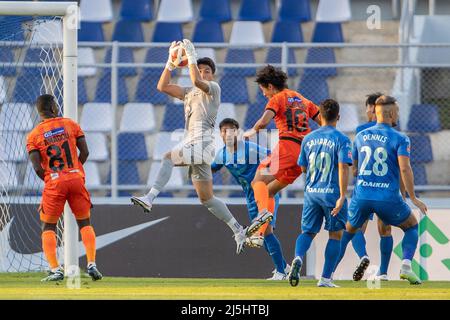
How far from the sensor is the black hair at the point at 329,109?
401 inches

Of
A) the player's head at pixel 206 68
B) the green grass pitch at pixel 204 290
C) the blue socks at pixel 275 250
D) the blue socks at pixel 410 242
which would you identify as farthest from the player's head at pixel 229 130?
the blue socks at pixel 410 242

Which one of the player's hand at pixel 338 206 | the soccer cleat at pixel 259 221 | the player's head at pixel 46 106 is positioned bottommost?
the soccer cleat at pixel 259 221

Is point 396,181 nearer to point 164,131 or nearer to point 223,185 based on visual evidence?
point 223,185

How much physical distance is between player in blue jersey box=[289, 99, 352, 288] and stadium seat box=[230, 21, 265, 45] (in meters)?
5.77

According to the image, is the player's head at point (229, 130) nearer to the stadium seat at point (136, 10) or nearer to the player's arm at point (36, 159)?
the player's arm at point (36, 159)

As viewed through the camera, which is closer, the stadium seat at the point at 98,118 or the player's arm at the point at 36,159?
the player's arm at the point at 36,159

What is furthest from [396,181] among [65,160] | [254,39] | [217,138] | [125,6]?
[125,6]

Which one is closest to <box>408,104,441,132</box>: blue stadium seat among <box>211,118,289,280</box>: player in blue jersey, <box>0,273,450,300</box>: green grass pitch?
<box>0,273,450,300</box>: green grass pitch

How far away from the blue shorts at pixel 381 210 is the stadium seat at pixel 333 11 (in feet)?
20.7

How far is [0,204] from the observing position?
12.9 m

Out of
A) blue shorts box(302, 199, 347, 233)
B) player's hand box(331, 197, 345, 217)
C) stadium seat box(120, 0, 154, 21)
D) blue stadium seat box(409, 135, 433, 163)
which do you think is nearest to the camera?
player's hand box(331, 197, 345, 217)

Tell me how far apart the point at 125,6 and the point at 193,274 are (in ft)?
16.8

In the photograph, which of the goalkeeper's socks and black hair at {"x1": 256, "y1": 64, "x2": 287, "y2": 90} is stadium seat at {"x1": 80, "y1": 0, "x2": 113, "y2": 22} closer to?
black hair at {"x1": 256, "y1": 64, "x2": 287, "y2": 90}

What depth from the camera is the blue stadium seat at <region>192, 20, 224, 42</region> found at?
16109 millimetres
